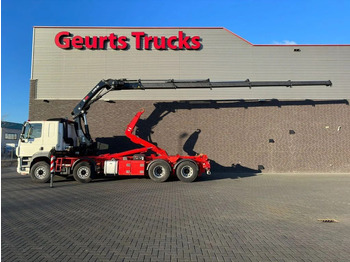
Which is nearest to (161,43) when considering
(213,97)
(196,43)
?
(196,43)

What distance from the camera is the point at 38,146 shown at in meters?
13.2

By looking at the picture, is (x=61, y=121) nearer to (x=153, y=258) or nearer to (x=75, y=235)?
(x=75, y=235)

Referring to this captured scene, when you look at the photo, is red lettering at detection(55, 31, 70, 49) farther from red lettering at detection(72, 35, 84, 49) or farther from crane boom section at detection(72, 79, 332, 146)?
crane boom section at detection(72, 79, 332, 146)

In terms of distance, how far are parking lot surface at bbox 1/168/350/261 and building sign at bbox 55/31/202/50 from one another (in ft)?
37.2

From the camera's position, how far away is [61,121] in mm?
13547

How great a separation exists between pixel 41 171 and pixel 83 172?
1968mm

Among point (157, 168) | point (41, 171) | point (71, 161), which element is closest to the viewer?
point (41, 171)

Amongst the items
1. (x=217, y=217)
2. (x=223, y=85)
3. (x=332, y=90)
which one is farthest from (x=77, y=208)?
(x=332, y=90)

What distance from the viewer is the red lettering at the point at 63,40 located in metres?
18.5

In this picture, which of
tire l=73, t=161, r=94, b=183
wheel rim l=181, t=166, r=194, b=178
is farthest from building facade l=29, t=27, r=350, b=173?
tire l=73, t=161, r=94, b=183

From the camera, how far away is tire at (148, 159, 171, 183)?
43.9 ft

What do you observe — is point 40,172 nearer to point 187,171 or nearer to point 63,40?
point 187,171

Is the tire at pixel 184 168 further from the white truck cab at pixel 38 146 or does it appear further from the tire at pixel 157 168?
the white truck cab at pixel 38 146

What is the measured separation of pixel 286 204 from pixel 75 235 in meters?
6.35
